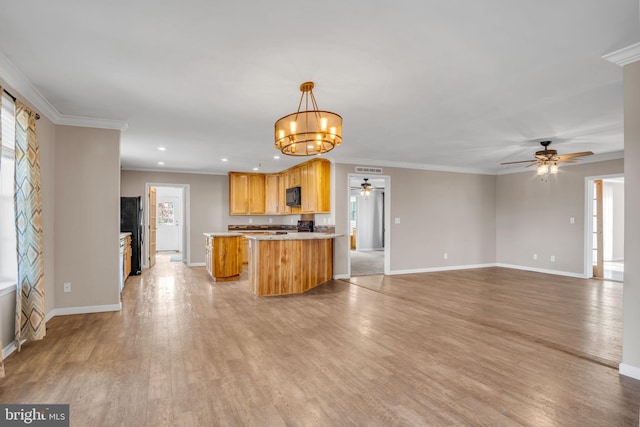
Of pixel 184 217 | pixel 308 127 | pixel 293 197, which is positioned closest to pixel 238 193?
pixel 184 217

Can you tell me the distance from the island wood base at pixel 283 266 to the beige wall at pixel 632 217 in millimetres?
4156

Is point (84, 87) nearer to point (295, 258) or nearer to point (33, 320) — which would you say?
point (33, 320)

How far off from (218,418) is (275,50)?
2.55 m

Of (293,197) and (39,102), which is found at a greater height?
(39,102)

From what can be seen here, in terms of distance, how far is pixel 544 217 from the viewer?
301 inches

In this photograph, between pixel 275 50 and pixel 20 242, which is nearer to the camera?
pixel 275 50

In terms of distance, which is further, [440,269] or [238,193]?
[238,193]

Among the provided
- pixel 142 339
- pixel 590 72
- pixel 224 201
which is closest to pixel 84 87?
pixel 142 339

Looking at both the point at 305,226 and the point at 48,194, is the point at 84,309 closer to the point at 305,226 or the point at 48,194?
the point at 48,194

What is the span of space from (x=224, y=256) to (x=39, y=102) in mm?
3846

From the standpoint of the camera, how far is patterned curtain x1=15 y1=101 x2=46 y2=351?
122 inches

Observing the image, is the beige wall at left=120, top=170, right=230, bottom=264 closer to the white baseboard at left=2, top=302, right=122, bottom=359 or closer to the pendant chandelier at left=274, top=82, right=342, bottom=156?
the white baseboard at left=2, top=302, right=122, bottom=359

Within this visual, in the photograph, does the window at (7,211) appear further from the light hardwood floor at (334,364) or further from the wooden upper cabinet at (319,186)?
the wooden upper cabinet at (319,186)

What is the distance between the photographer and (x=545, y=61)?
2691mm
